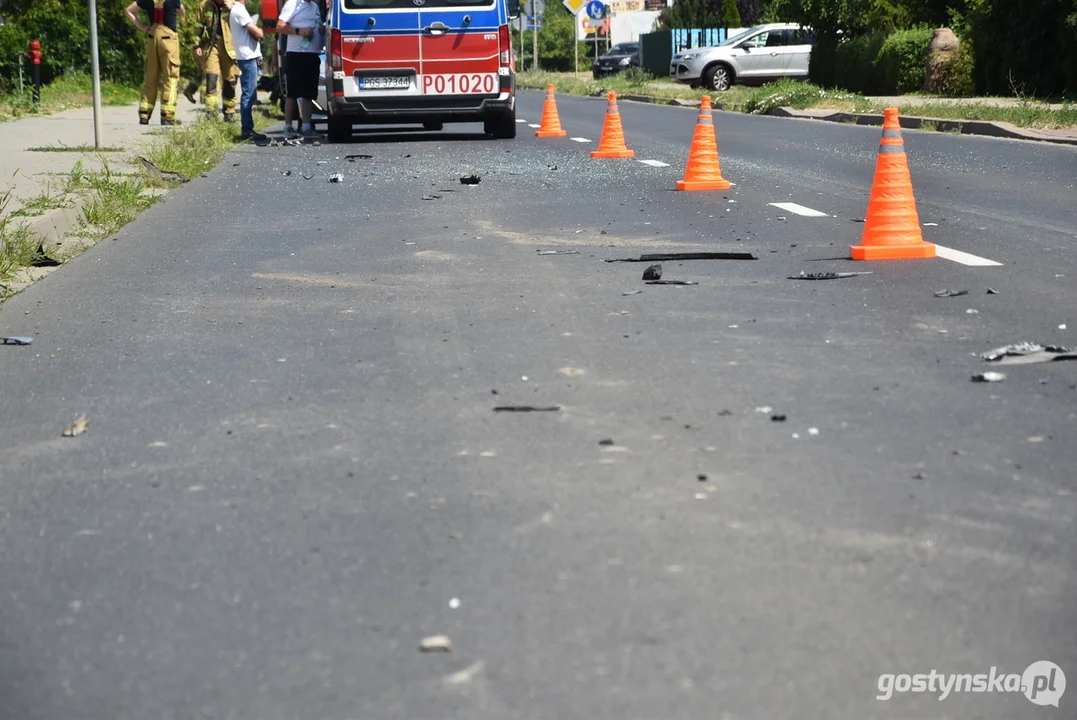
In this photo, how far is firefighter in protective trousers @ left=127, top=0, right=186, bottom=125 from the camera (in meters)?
21.7

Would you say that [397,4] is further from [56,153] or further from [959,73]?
[959,73]

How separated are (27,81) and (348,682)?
30.8 metres

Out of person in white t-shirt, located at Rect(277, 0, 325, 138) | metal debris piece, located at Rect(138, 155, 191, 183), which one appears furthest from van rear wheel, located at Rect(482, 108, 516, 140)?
metal debris piece, located at Rect(138, 155, 191, 183)

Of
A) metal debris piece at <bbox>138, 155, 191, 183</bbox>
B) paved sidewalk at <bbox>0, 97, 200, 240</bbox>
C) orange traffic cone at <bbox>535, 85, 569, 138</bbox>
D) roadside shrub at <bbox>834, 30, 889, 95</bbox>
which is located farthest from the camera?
roadside shrub at <bbox>834, 30, 889, 95</bbox>

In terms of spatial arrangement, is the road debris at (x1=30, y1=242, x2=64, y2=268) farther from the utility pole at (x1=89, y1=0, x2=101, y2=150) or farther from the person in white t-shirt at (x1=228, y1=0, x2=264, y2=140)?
the person in white t-shirt at (x1=228, y1=0, x2=264, y2=140)

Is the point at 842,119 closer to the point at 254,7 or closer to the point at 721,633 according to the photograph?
the point at 721,633

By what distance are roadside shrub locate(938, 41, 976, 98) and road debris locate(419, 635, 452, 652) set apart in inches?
1123

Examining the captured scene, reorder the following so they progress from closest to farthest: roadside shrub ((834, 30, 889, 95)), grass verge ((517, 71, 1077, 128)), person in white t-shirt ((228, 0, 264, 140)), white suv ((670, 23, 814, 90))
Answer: person in white t-shirt ((228, 0, 264, 140)), grass verge ((517, 71, 1077, 128)), roadside shrub ((834, 30, 889, 95)), white suv ((670, 23, 814, 90))

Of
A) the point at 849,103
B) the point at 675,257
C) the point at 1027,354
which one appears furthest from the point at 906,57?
the point at 1027,354

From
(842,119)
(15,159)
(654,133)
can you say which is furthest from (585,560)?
(842,119)

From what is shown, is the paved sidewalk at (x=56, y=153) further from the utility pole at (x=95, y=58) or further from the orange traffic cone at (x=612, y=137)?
the orange traffic cone at (x=612, y=137)

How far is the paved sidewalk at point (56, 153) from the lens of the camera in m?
11.4

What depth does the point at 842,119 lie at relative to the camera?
26891 millimetres

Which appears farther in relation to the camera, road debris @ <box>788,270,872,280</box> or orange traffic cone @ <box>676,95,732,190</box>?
orange traffic cone @ <box>676,95,732,190</box>
